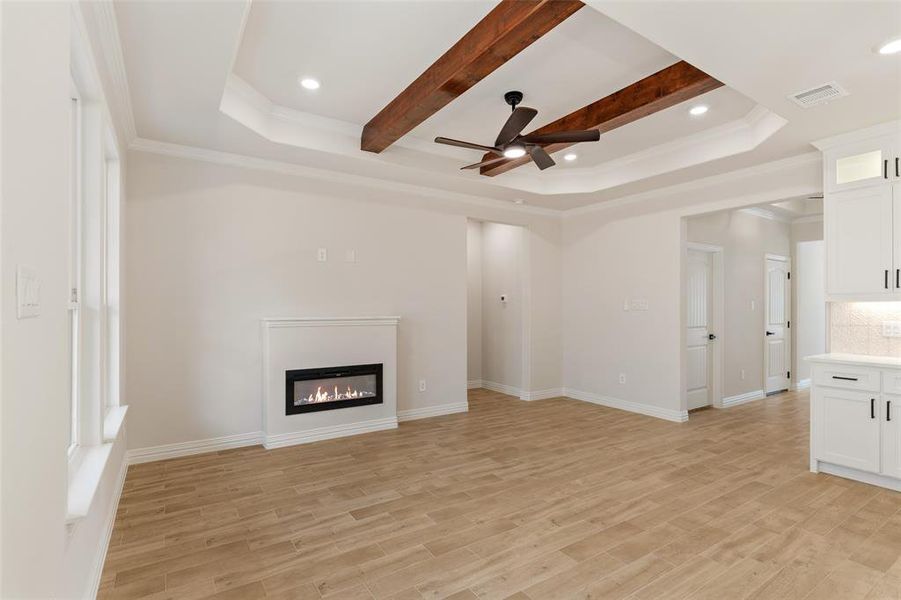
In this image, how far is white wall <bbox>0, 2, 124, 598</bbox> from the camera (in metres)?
1.04

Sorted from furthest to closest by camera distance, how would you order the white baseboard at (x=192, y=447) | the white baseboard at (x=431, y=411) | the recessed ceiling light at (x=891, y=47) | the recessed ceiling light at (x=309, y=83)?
the white baseboard at (x=431, y=411) < the white baseboard at (x=192, y=447) < the recessed ceiling light at (x=309, y=83) < the recessed ceiling light at (x=891, y=47)

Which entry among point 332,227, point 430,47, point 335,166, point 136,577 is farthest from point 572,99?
point 136,577

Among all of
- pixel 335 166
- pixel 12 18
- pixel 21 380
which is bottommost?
pixel 21 380

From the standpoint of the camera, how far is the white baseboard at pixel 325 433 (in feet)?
14.1

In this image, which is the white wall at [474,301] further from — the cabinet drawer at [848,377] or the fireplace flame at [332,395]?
the cabinet drawer at [848,377]

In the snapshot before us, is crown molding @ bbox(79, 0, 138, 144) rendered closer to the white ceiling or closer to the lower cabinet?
the white ceiling

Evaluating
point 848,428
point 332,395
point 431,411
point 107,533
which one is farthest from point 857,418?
point 107,533

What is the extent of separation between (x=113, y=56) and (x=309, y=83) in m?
1.26

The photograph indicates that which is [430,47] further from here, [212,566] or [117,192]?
[212,566]

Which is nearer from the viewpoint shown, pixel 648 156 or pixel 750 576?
pixel 750 576

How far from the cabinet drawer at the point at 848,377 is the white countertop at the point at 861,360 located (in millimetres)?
43

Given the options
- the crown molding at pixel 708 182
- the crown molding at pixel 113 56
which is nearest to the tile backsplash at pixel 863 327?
the crown molding at pixel 708 182

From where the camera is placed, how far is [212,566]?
238cm

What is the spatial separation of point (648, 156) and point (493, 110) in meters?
2.14
